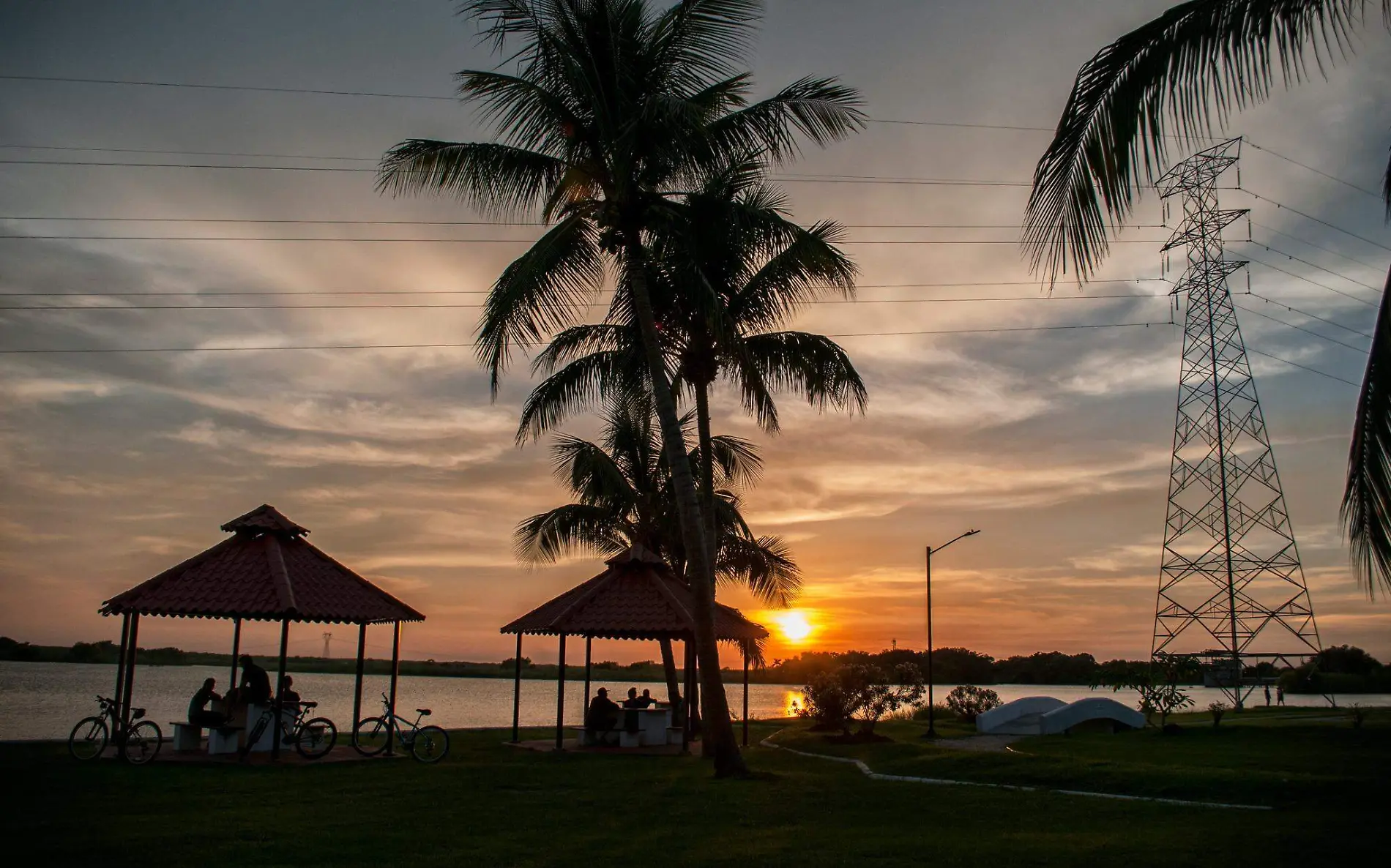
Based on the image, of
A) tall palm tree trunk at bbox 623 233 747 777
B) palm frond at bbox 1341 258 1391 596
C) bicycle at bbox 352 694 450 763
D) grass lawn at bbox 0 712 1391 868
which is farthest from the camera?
bicycle at bbox 352 694 450 763

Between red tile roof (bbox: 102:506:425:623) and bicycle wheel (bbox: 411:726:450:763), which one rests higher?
red tile roof (bbox: 102:506:425:623)

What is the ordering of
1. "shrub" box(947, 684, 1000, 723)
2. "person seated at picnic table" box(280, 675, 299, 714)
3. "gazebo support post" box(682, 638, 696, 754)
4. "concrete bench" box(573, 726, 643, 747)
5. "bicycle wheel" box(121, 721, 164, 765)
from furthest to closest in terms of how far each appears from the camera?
"shrub" box(947, 684, 1000, 723), "concrete bench" box(573, 726, 643, 747), "gazebo support post" box(682, 638, 696, 754), "person seated at picnic table" box(280, 675, 299, 714), "bicycle wheel" box(121, 721, 164, 765)

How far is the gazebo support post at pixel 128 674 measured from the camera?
1825 centimetres

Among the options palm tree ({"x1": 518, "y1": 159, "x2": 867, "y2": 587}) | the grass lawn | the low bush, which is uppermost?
palm tree ({"x1": 518, "y1": 159, "x2": 867, "y2": 587})


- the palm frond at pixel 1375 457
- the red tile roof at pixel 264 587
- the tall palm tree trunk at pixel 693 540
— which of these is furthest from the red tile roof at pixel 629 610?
the palm frond at pixel 1375 457

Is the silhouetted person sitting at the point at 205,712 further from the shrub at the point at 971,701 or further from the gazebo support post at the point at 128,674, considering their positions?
the shrub at the point at 971,701

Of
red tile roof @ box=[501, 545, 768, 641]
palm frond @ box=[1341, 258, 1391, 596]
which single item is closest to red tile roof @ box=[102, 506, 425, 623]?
red tile roof @ box=[501, 545, 768, 641]

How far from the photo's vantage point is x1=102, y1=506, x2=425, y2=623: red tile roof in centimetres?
1898

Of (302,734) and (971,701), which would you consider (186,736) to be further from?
(971,701)

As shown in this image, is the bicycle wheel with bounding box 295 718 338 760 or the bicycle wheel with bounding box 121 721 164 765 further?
the bicycle wheel with bounding box 295 718 338 760

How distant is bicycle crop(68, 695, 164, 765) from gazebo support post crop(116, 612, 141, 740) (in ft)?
0.14

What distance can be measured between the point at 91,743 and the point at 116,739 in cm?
60

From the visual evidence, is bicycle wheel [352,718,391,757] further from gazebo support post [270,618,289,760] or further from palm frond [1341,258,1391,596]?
palm frond [1341,258,1391,596]

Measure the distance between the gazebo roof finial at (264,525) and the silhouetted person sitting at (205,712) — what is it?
3.04 m
